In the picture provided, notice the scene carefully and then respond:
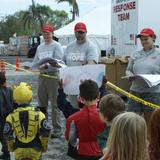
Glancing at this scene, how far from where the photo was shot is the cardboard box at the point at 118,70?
41.2 ft

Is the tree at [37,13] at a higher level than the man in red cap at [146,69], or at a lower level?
higher

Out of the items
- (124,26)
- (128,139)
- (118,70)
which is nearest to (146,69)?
(128,139)

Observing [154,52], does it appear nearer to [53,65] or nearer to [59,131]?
[53,65]

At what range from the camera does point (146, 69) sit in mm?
6445

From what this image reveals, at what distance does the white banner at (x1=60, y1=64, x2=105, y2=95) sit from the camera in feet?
19.9

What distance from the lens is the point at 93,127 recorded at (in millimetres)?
4367

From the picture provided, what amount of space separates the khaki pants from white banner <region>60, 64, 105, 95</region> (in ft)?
5.10

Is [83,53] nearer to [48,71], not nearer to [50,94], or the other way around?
[48,71]

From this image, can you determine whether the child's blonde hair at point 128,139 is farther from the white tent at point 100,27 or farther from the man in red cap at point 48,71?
the white tent at point 100,27

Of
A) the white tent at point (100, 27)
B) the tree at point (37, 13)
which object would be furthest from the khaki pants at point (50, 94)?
the tree at point (37, 13)

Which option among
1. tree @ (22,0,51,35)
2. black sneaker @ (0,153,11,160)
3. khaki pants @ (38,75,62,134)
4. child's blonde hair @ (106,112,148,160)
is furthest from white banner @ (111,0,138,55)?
tree @ (22,0,51,35)

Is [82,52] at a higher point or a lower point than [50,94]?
higher

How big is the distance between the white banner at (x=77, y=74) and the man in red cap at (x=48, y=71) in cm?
132

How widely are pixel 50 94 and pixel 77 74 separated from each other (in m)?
1.75
